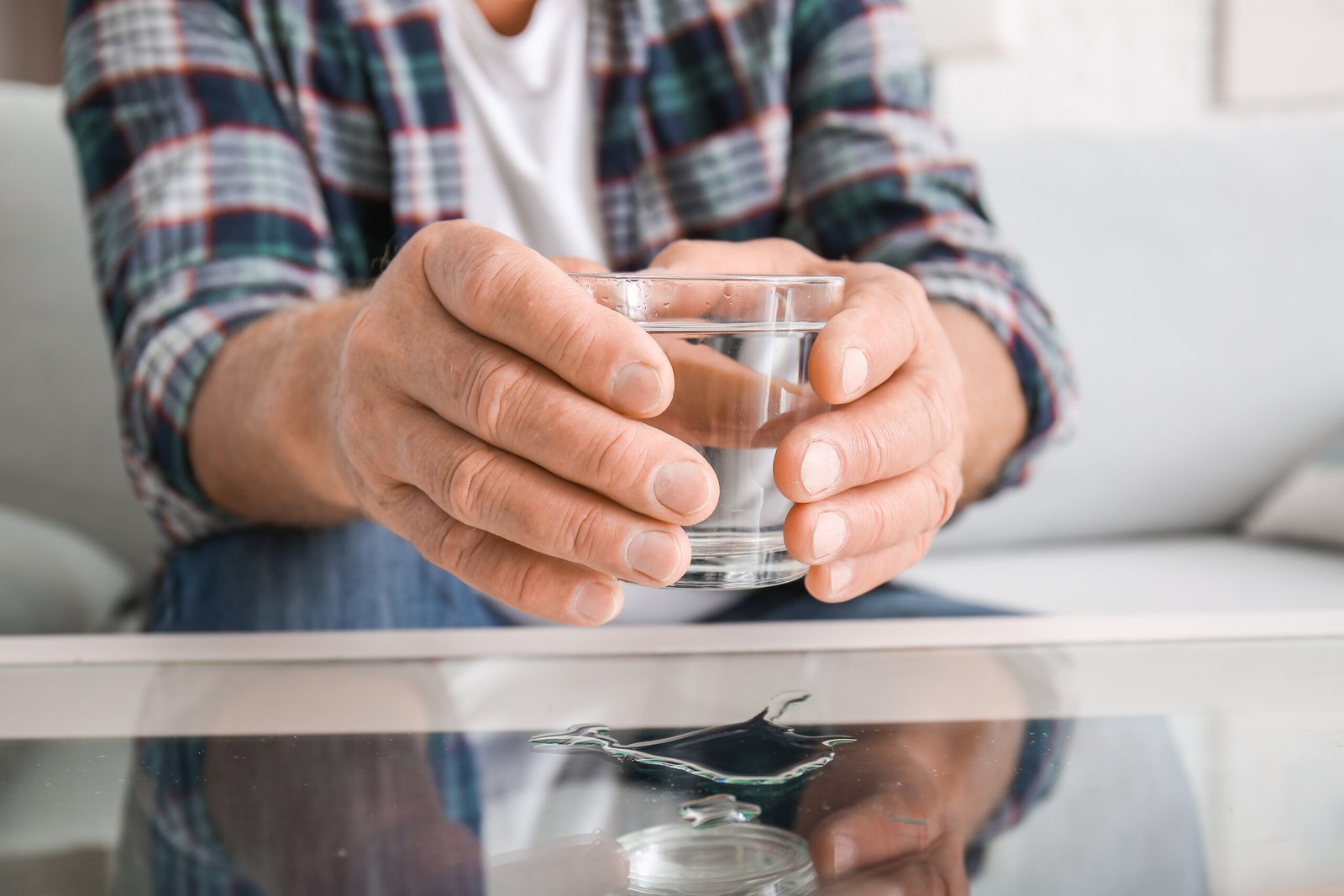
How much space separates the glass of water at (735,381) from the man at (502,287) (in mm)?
11

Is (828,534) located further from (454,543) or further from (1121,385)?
(1121,385)

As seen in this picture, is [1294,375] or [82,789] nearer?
[82,789]

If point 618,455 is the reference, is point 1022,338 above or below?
below

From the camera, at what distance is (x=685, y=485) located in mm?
361

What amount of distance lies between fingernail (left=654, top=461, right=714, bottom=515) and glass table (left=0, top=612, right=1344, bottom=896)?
0.09 metres

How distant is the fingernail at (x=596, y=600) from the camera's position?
405 millimetres

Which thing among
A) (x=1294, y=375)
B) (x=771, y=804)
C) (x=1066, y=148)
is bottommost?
(x=1294, y=375)

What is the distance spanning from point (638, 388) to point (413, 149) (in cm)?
65

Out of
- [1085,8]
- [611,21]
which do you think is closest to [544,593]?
[611,21]

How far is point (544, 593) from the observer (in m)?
0.41

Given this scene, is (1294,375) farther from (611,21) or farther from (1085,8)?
(1085,8)

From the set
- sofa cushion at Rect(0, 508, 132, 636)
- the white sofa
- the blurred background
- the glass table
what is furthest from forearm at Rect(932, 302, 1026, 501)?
sofa cushion at Rect(0, 508, 132, 636)

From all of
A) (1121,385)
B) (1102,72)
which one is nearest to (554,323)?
(1121,385)

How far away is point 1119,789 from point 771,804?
11cm
